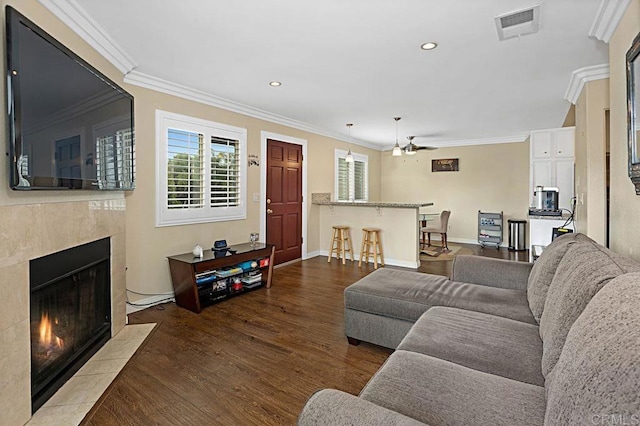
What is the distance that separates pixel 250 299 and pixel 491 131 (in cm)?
571

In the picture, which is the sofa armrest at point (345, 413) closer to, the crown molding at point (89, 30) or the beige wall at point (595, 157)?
the crown molding at point (89, 30)

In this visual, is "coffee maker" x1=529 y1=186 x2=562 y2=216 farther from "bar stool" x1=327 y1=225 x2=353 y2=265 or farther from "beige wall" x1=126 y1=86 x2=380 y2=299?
"beige wall" x1=126 y1=86 x2=380 y2=299

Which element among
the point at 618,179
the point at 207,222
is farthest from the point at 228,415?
the point at 618,179

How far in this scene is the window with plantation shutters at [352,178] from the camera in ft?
22.7

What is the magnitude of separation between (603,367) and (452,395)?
562 mm

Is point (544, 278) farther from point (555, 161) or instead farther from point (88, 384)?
point (555, 161)

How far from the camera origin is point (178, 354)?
97.5 inches

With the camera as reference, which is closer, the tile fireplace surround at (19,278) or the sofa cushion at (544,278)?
the tile fireplace surround at (19,278)

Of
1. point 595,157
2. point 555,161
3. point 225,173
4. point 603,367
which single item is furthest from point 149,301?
point 555,161

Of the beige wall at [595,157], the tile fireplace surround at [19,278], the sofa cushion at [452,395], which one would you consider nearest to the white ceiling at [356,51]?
the beige wall at [595,157]

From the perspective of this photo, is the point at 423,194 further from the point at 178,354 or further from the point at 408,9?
the point at 178,354

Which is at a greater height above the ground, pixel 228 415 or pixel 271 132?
pixel 271 132

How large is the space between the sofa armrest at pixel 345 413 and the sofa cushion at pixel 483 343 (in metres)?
0.68

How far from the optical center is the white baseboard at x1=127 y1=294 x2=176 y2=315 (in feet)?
11.0
